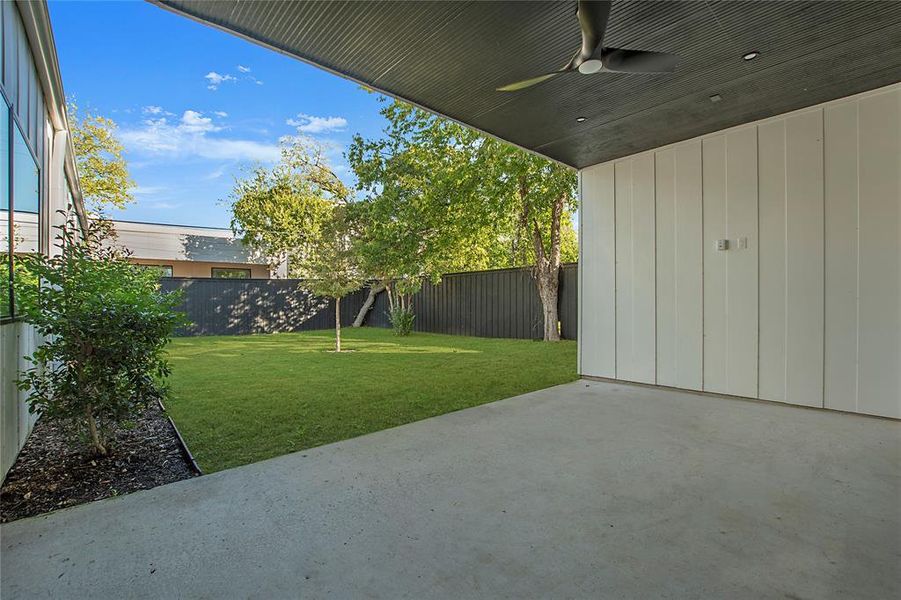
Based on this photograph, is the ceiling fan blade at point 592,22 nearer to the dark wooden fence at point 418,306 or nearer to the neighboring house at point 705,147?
the neighboring house at point 705,147

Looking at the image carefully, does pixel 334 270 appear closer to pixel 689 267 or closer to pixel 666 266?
pixel 666 266

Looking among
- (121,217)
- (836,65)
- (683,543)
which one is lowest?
(683,543)

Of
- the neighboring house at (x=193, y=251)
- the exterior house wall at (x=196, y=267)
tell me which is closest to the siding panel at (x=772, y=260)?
the neighboring house at (x=193, y=251)

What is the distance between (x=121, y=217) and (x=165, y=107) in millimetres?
4636

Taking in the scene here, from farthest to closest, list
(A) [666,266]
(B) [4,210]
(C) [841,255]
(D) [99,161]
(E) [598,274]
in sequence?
(D) [99,161]
(E) [598,274]
(A) [666,266]
(C) [841,255]
(B) [4,210]

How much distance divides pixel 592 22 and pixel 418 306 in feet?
34.4

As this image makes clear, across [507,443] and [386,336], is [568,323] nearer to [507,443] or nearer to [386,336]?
[386,336]

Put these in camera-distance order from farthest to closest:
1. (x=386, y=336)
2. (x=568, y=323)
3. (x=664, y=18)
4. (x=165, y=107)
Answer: (x=165, y=107) → (x=386, y=336) → (x=568, y=323) → (x=664, y=18)

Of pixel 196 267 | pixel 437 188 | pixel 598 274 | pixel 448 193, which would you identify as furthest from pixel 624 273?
pixel 196 267

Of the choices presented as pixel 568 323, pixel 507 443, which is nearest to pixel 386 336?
pixel 568 323

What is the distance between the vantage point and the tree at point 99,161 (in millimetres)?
12406

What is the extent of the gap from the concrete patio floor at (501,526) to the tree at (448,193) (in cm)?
575

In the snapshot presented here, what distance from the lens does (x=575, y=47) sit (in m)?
2.95

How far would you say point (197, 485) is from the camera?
227 cm
